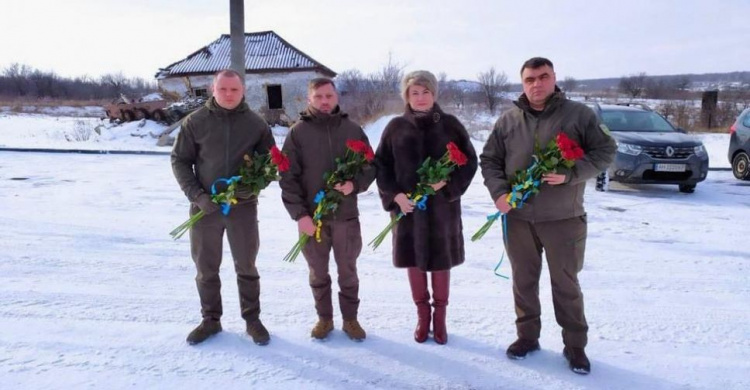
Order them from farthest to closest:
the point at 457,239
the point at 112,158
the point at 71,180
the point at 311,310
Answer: the point at 112,158 → the point at 71,180 → the point at 311,310 → the point at 457,239

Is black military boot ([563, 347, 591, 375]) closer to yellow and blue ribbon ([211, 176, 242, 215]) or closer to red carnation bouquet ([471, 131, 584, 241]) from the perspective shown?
A: red carnation bouquet ([471, 131, 584, 241])

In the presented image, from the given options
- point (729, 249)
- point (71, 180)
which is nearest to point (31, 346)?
point (729, 249)

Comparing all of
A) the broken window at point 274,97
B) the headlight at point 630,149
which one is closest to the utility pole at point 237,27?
the headlight at point 630,149

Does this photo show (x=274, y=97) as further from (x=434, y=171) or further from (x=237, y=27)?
(x=434, y=171)

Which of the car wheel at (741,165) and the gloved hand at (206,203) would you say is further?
the car wheel at (741,165)

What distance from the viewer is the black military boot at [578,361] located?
2744mm

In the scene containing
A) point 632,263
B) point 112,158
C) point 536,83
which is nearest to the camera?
point 536,83

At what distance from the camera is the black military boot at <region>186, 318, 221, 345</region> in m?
3.08

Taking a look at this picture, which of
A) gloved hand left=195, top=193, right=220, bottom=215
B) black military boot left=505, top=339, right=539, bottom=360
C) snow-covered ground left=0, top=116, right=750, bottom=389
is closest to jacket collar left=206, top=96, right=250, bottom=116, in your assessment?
gloved hand left=195, top=193, right=220, bottom=215

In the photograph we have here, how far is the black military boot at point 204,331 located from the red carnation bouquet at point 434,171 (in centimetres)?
153

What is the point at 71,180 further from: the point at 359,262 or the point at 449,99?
the point at 449,99

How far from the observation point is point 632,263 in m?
4.61

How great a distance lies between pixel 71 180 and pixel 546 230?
9.09 metres

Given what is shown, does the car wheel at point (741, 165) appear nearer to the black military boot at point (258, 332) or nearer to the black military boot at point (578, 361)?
the black military boot at point (578, 361)
